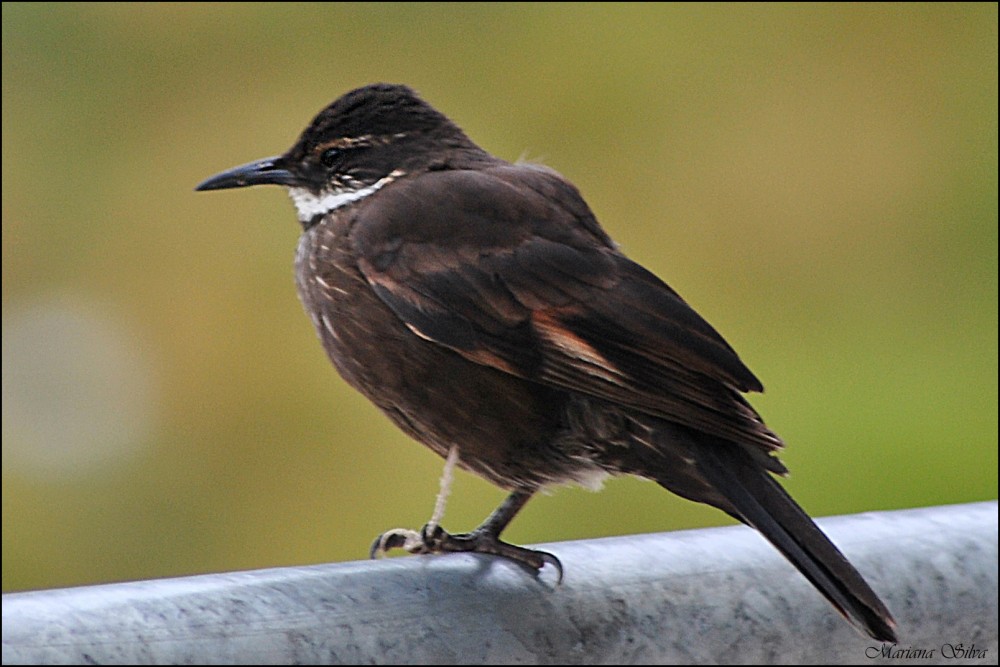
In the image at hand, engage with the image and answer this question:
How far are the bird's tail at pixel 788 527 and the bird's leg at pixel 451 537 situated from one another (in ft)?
1.14

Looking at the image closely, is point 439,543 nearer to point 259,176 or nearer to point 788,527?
point 788,527

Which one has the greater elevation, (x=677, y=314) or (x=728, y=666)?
(x=677, y=314)

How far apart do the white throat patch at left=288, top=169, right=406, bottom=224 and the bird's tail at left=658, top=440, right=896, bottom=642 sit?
104 cm

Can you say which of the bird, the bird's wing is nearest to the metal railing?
the bird

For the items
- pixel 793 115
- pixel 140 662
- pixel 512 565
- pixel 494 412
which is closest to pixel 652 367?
pixel 494 412

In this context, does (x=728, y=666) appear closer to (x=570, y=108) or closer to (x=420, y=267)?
(x=420, y=267)

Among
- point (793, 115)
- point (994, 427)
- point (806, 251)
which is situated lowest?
point (994, 427)

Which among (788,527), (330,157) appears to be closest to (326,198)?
(330,157)

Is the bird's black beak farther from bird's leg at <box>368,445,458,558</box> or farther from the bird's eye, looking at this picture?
bird's leg at <box>368,445,458,558</box>

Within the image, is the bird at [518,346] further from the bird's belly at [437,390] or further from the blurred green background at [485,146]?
the blurred green background at [485,146]

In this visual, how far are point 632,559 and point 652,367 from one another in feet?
1.93

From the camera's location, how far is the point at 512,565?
2.70 m

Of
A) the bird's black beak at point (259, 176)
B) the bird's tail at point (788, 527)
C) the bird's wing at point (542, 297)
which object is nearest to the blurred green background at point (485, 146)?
the bird's black beak at point (259, 176)

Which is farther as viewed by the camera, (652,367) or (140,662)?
(652,367)
